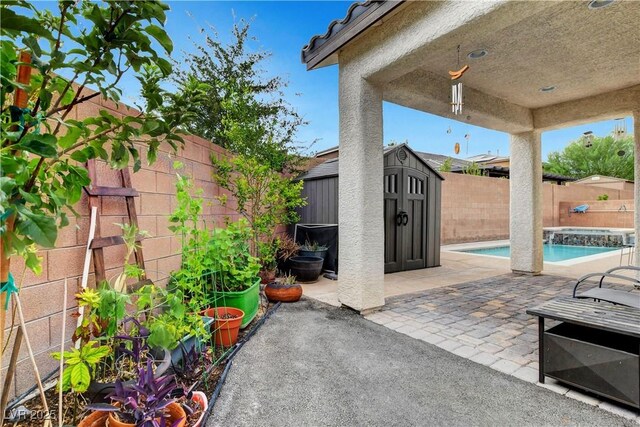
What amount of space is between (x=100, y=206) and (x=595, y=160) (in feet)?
128

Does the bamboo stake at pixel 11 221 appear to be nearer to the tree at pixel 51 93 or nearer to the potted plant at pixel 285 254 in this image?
the tree at pixel 51 93

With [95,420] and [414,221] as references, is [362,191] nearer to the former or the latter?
[95,420]

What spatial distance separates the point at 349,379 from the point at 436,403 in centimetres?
61

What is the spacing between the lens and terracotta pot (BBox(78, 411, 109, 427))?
162 centimetres

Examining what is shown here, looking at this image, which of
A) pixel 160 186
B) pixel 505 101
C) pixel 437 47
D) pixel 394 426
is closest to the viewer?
pixel 394 426

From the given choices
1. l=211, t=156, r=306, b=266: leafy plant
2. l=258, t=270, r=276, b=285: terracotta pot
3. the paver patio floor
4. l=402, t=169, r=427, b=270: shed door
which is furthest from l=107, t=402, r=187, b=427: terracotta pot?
l=402, t=169, r=427, b=270: shed door

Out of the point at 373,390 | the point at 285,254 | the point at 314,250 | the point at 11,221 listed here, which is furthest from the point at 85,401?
the point at 314,250

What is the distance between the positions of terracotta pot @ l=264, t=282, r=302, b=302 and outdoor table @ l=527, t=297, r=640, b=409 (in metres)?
2.72

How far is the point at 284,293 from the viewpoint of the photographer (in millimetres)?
4238

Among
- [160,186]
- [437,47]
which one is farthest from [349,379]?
[437,47]

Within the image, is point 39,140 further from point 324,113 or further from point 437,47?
point 324,113

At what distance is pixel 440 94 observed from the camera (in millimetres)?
4547

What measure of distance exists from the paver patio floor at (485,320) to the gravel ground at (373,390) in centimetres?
17

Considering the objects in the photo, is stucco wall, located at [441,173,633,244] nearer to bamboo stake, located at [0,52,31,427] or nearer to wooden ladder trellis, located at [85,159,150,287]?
wooden ladder trellis, located at [85,159,150,287]
